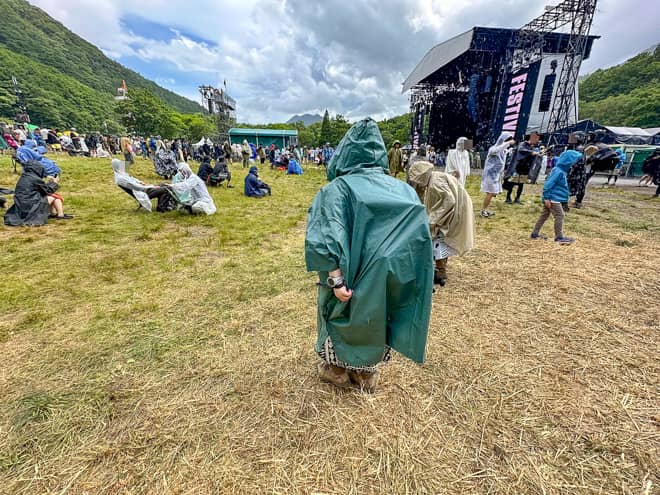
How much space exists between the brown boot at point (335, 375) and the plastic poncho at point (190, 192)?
629cm

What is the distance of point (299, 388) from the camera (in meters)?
2.17

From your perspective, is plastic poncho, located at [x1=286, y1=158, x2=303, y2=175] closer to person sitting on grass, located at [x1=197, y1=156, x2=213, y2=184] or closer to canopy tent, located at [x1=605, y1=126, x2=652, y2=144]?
person sitting on grass, located at [x1=197, y1=156, x2=213, y2=184]

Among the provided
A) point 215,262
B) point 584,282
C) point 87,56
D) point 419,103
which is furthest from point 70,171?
point 87,56

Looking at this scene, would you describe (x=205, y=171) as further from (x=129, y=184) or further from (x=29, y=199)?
(x=29, y=199)

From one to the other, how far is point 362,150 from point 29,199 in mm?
7722

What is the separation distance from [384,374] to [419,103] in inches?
1456

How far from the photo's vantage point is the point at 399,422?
189cm

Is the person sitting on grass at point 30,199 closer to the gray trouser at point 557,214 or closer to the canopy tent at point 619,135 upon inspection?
the gray trouser at point 557,214

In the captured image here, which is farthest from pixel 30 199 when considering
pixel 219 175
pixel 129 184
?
pixel 219 175

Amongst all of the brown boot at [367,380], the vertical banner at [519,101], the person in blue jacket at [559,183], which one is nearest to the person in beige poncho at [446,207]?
the brown boot at [367,380]

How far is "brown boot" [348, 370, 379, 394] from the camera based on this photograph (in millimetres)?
2098

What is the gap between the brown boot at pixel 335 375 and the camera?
7.06 ft

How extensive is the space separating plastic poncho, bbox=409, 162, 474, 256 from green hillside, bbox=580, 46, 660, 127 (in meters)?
51.4

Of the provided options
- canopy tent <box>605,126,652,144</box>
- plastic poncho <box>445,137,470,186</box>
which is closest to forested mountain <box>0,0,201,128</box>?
plastic poncho <box>445,137,470,186</box>
